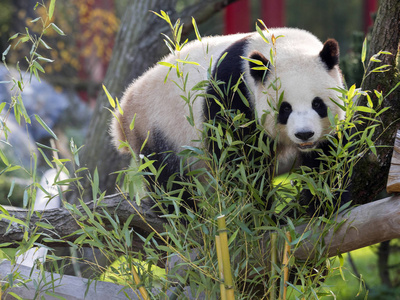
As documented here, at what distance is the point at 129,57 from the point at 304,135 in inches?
79.5

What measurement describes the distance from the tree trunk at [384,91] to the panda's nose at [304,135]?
0.46m

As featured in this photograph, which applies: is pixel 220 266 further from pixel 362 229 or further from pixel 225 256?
pixel 362 229

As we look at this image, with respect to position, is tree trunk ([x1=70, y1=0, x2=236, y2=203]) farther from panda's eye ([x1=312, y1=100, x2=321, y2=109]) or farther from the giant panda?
panda's eye ([x1=312, y1=100, x2=321, y2=109])

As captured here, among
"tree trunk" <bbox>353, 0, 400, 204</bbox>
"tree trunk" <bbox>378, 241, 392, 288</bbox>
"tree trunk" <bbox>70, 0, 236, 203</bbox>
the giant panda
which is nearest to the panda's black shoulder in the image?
the giant panda

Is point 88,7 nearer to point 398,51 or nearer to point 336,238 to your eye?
point 398,51

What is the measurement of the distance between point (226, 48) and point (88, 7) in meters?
5.43

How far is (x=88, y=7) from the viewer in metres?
7.07

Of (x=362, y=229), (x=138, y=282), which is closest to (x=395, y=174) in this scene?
(x=362, y=229)

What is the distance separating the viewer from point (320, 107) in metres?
1.78

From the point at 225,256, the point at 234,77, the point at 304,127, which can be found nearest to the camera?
the point at 225,256

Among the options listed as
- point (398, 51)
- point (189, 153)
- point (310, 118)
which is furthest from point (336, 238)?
point (398, 51)

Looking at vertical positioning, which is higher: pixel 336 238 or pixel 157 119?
pixel 157 119

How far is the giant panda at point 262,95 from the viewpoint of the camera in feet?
5.64

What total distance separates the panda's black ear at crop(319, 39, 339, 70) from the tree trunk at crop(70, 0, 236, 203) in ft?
5.54
